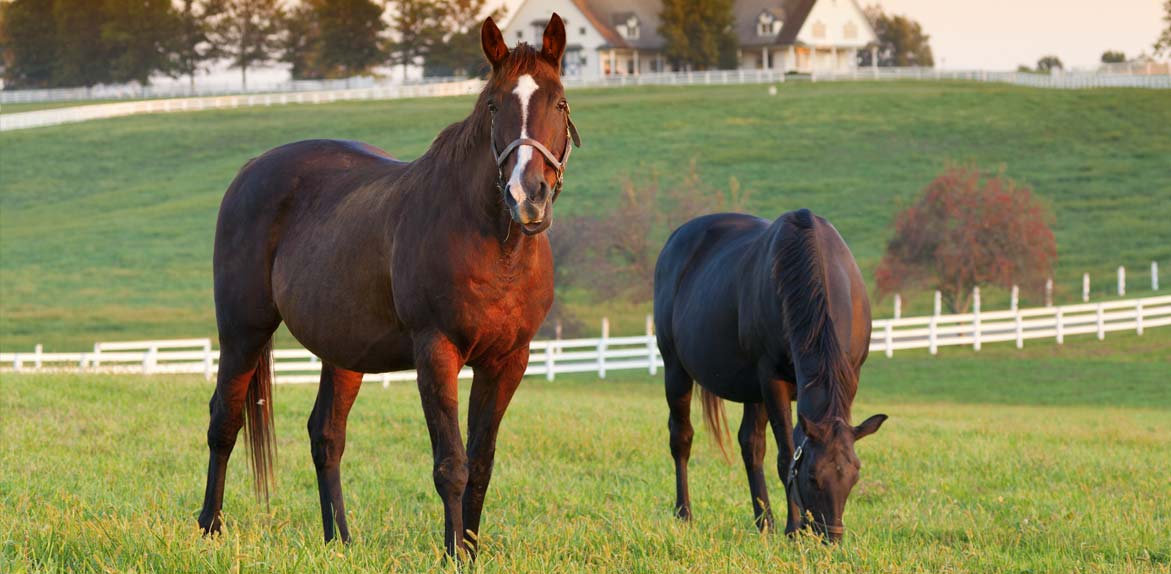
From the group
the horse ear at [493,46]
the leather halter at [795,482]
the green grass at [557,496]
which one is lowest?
the green grass at [557,496]

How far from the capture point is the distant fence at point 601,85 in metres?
68.9

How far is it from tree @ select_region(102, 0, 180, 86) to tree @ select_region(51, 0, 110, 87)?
118 cm

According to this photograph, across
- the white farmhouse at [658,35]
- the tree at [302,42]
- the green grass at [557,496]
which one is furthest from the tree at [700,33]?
the green grass at [557,496]

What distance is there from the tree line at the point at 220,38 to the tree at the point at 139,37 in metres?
0.07

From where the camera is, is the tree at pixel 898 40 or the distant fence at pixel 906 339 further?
the tree at pixel 898 40

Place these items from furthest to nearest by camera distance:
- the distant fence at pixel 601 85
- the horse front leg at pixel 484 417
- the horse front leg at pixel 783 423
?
the distant fence at pixel 601 85
the horse front leg at pixel 783 423
the horse front leg at pixel 484 417

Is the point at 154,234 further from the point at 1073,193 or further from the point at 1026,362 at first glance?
the point at 1073,193

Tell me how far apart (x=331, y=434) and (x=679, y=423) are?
2910 mm

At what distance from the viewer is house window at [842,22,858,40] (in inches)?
3718

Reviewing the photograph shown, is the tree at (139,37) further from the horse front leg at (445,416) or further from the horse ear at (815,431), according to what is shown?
the horse ear at (815,431)

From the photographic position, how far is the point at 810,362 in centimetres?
618

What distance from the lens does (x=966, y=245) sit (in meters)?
31.8

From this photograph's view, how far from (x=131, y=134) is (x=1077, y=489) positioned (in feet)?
202

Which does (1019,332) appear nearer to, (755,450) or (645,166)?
(755,450)
